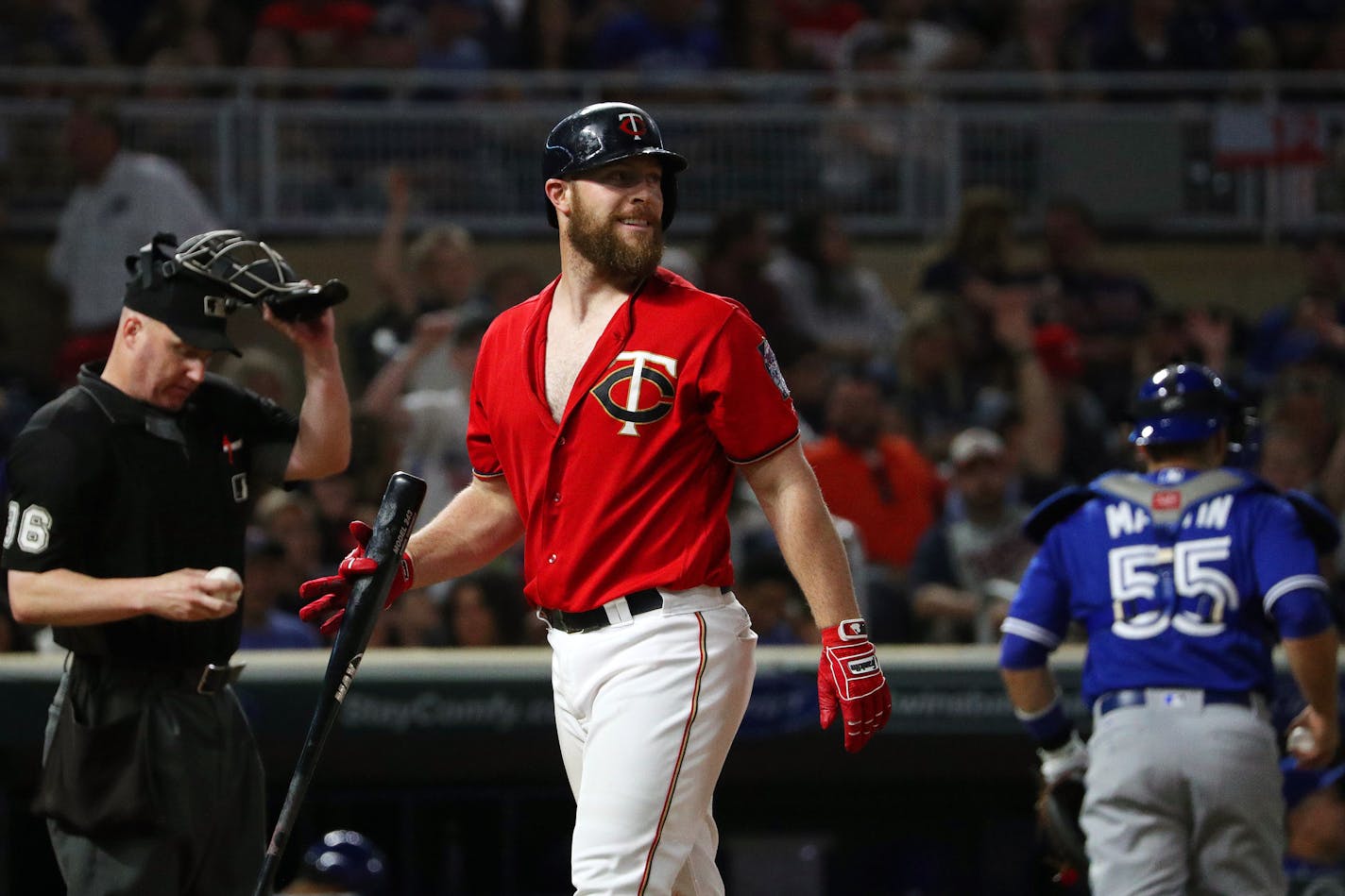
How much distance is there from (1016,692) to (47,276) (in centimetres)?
613

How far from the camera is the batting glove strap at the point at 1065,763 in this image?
4910mm

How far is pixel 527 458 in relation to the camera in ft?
12.0

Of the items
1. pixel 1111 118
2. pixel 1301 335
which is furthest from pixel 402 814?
pixel 1111 118

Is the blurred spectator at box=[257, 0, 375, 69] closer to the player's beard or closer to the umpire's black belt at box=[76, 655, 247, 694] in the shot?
the umpire's black belt at box=[76, 655, 247, 694]

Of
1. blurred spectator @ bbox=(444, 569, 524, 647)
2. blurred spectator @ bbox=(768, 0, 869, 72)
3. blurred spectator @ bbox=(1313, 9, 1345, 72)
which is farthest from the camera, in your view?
blurred spectator @ bbox=(1313, 9, 1345, 72)

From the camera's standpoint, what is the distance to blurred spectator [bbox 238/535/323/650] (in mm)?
6523

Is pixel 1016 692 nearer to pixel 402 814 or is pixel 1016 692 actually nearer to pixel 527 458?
pixel 527 458

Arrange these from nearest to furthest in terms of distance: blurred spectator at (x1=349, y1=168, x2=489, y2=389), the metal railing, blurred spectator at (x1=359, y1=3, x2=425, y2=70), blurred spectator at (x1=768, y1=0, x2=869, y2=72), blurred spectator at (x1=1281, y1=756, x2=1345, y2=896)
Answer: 1. blurred spectator at (x1=1281, y1=756, x2=1345, y2=896)
2. blurred spectator at (x1=349, y1=168, x2=489, y2=389)
3. the metal railing
4. blurred spectator at (x1=359, y1=3, x2=425, y2=70)
5. blurred spectator at (x1=768, y1=0, x2=869, y2=72)

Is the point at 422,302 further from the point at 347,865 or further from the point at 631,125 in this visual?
the point at 631,125

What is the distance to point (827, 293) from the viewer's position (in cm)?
922

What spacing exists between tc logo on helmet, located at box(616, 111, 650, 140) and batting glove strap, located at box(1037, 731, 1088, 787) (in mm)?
2150

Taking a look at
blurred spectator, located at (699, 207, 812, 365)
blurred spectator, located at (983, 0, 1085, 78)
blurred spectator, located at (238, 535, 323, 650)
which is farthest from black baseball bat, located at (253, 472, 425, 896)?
blurred spectator, located at (983, 0, 1085, 78)

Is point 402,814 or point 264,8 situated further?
point 264,8

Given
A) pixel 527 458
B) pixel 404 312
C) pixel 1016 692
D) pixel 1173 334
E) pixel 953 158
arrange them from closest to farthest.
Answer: pixel 527 458, pixel 1016 692, pixel 404 312, pixel 1173 334, pixel 953 158
